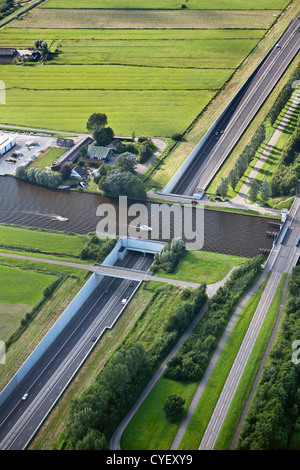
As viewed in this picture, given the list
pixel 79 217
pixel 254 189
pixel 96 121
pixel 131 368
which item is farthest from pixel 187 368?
pixel 96 121

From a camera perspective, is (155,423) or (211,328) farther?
(211,328)

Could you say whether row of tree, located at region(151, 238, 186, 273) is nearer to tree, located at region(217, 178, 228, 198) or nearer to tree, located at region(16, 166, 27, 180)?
tree, located at region(217, 178, 228, 198)

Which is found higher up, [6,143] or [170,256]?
[6,143]

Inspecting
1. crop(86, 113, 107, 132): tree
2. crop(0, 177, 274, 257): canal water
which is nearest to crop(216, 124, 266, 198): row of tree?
crop(0, 177, 274, 257): canal water

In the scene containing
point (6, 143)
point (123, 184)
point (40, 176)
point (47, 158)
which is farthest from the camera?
point (6, 143)

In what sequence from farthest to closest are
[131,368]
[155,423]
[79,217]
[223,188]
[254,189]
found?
[223,188], [254,189], [79,217], [131,368], [155,423]

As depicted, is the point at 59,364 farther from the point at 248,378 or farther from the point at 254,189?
the point at 254,189
